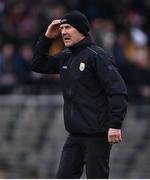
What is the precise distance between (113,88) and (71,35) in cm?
70

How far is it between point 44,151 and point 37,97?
0.83 metres

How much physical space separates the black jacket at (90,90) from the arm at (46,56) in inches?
12.2

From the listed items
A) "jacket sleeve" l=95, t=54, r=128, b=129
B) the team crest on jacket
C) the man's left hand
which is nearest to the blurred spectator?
the team crest on jacket

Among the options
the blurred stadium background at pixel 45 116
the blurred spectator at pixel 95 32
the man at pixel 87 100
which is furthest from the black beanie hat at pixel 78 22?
the blurred spectator at pixel 95 32

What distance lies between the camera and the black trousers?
9.41 metres

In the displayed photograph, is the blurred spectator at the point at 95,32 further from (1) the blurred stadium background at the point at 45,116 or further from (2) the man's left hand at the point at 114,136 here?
(2) the man's left hand at the point at 114,136

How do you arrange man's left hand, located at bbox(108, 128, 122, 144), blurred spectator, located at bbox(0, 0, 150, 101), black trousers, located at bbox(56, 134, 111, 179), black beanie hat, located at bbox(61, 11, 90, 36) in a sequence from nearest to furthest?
man's left hand, located at bbox(108, 128, 122, 144), black trousers, located at bbox(56, 134, 111, 179), black beanie hat, located at bbox(61, 11, 90, 36), blurred spectator, located at bbox(0, 0, 150, 101)

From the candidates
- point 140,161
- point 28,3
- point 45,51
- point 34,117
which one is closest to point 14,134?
point 34,117

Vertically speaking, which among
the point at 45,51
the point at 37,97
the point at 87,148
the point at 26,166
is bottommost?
the point at 26,166

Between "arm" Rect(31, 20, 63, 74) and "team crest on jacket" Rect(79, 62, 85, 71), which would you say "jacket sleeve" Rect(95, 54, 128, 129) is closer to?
"team crest on jacket" Rect(79, 62, 85, 71)

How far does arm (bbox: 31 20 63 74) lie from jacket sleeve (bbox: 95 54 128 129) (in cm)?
68

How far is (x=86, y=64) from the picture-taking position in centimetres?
947

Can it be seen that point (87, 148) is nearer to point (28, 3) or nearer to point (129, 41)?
point (129, 41)

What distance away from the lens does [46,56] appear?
10.0 m
